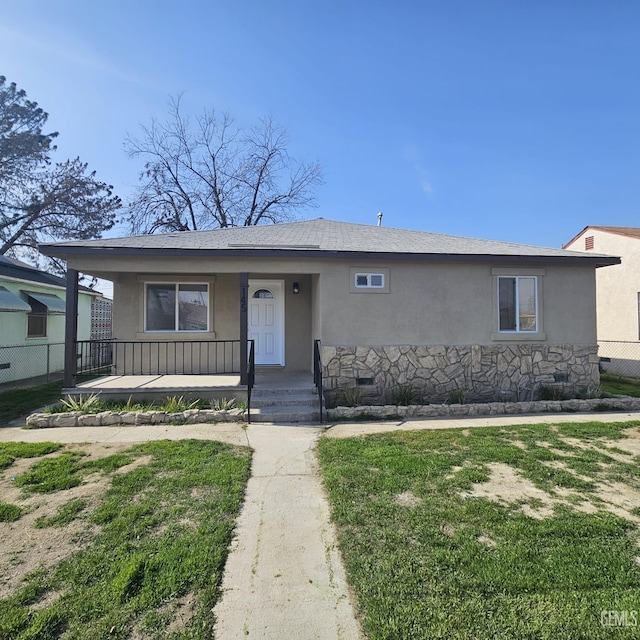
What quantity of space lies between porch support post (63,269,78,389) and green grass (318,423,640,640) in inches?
229

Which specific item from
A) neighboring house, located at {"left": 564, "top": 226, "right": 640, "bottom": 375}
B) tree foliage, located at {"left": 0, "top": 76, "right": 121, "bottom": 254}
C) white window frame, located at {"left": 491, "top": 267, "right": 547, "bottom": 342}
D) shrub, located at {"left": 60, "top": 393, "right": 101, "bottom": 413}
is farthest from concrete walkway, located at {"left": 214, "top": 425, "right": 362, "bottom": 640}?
tree foliage, located at {"left": 0, "top": 76, "right": 121, "bottom": 254}

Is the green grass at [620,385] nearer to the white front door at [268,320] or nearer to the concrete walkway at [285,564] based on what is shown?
the white front door at [268,320]

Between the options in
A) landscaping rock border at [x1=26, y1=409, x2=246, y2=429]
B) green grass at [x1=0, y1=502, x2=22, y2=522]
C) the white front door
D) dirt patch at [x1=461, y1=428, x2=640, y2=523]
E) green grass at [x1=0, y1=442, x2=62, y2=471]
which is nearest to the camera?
green grass at [x1=0, y1=502, x2=22, y2=522]

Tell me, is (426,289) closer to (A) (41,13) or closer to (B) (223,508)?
(B) (223,508)

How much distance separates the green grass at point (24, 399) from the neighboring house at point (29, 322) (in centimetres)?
155

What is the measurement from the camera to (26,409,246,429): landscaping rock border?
6566 millimetres

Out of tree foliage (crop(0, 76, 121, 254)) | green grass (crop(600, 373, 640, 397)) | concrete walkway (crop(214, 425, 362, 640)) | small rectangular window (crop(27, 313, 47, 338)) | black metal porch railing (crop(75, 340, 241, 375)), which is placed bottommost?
concrete walkway (crop(214, 425, 362, 640))

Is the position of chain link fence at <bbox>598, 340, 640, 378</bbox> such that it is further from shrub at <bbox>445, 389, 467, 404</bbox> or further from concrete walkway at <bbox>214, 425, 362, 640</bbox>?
concrete walkway at <bbox>214, 425, 362, 640</bbox>

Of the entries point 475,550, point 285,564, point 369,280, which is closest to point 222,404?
point 369,280

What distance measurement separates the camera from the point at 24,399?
8.67 metres

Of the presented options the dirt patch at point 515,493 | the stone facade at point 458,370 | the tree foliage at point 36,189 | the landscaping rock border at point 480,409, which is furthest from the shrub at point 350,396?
the tree foliage at point 36,189

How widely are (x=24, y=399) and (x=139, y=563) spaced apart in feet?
27.0

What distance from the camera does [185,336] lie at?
9391 millimetres

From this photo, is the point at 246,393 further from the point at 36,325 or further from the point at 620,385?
the point at 620,385
